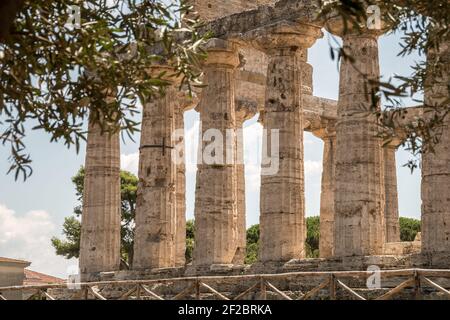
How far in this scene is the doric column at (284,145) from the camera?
31.6 metres

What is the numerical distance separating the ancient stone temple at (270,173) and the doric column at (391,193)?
7628mm

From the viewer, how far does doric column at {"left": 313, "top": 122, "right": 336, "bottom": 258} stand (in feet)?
138

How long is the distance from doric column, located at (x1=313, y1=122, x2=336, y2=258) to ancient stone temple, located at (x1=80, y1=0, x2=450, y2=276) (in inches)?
176

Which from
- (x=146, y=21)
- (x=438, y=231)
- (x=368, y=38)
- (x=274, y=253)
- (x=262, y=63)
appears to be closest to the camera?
(x=146, y=21)

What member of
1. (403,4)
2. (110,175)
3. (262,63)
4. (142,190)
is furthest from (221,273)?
(403,4)

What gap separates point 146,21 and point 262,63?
91.1 ft

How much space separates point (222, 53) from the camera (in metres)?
34.2

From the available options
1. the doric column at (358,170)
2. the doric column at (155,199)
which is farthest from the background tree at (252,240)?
the doric column at (358,170)

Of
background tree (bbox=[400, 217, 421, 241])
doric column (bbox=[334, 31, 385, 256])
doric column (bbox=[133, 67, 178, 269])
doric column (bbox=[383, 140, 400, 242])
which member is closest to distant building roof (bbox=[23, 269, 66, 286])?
background tree (bbox=[400, 217, 421, 241])

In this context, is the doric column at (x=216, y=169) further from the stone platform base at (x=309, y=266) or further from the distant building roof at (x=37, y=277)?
the distant building roof at (x=37, y=277)

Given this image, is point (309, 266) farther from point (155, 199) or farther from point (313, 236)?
point (313, 236)

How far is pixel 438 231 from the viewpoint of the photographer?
2717cm
